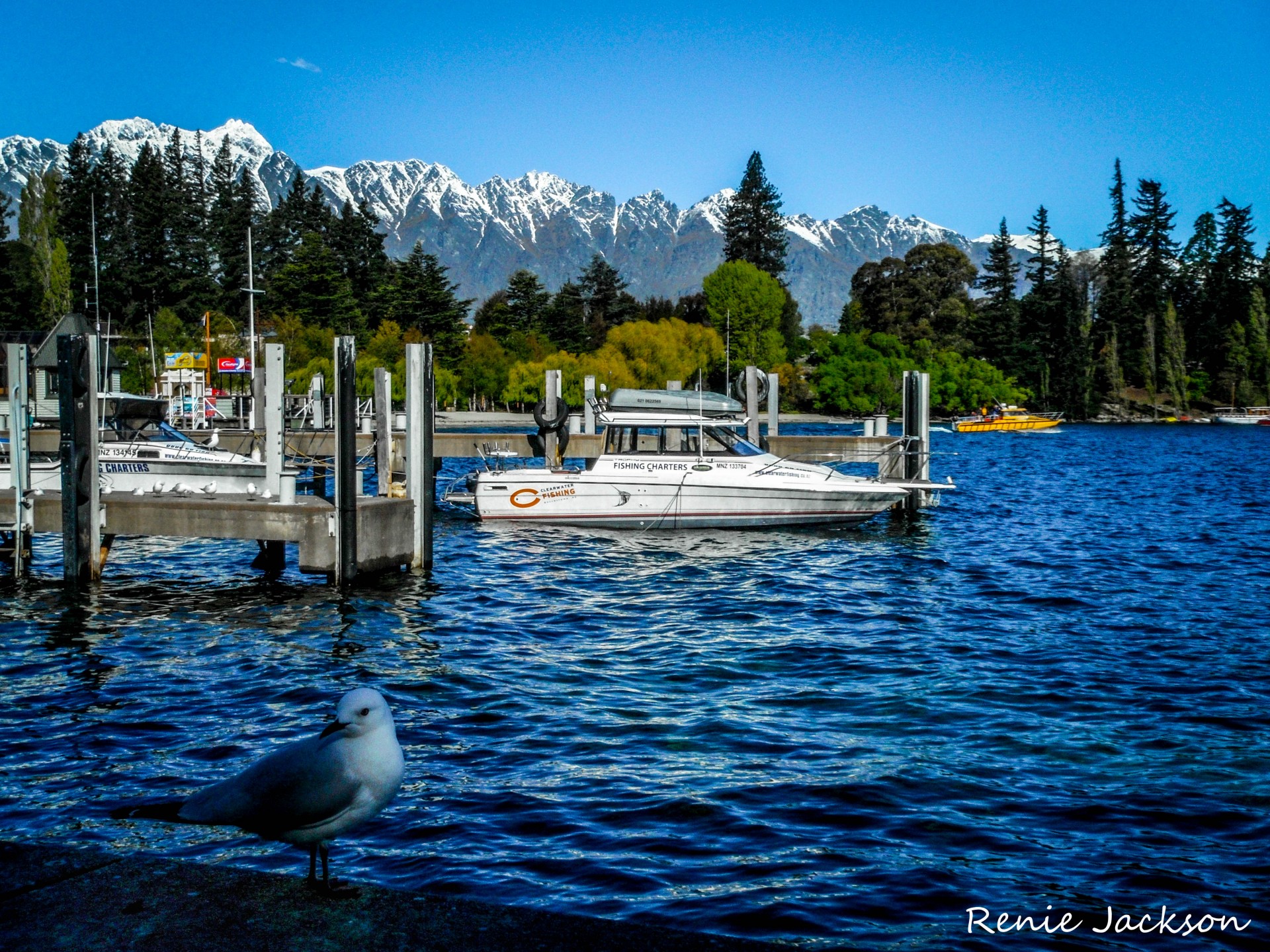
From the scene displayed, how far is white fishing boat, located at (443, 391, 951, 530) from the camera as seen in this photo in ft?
81.1

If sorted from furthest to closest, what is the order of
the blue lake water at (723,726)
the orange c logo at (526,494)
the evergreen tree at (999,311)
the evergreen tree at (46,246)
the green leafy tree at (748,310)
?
the evergreen tree at (999,311) → the green leafy tree at (748,310) → the evergreen tree at (46,246) → the orange c logo at (526,494) → the blue lake water at (723,726)

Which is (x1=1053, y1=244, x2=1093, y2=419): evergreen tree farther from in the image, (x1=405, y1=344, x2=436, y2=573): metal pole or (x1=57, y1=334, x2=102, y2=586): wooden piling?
(x1=57, y1=334, x2=102, y2=586): wooden piling

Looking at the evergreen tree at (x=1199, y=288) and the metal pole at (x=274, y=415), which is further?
the evergreen tree at (x=1199, y=288)

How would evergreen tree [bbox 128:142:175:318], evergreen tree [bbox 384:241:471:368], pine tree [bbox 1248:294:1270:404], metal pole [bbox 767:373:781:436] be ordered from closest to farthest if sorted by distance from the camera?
metal pole [bbox 767:373:781:436] → evergreen tree [bbox 384:241:471:368] → evergreen tree [bbox 128:142:175:318] → pine tree [bbox 1248:294:1270:404]

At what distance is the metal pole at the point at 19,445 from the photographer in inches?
661

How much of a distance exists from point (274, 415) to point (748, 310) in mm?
103838

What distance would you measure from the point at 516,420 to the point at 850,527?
72.4 m

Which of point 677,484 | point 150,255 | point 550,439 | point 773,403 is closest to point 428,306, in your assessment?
point 150,255

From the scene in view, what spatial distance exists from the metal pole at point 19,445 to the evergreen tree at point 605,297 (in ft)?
361

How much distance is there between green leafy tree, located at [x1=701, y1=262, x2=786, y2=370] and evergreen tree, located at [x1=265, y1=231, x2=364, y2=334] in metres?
36.5

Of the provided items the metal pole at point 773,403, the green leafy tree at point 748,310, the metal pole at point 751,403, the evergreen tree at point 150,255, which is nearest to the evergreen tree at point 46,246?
the evergreen tree at point 150,255

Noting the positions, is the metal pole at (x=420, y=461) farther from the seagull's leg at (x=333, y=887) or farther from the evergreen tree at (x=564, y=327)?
the evergreen tree at (x=564, y=327)

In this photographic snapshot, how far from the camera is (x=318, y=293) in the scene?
99688mm

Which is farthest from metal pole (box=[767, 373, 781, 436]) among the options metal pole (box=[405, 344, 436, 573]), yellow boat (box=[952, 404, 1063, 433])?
yellow boat (box=[952, 404, 1063, 433])
